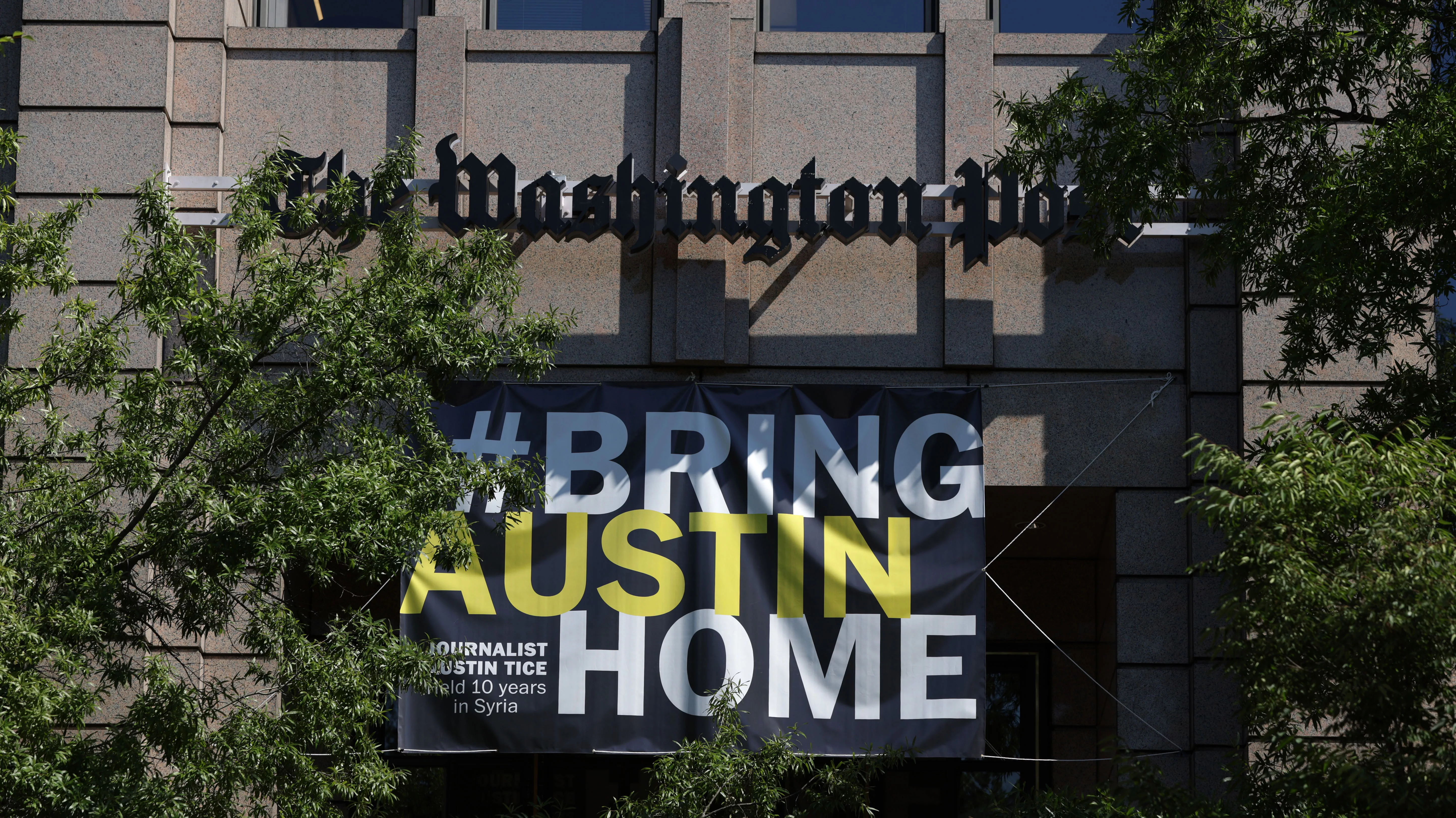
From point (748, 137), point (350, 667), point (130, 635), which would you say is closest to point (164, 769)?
point (130, 635)

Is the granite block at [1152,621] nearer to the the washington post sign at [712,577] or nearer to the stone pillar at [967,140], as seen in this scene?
the the washington post sign at [712,577]

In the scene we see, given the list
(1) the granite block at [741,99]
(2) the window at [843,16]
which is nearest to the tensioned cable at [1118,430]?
(1) the granite block at [741,99]

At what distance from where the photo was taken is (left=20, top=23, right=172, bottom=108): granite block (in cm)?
1402

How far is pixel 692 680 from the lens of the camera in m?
13.0

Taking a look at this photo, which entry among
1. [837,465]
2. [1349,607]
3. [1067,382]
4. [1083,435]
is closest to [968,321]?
[1067,382]

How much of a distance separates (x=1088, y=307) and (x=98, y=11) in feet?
33.4

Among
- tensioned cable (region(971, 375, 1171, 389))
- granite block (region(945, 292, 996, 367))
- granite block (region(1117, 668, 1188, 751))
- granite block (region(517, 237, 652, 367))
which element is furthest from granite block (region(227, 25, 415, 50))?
granite block (region(1117, 668, 1188, 751))

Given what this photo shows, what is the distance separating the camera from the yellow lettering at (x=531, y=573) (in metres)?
13.1

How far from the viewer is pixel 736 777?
11250 millimetres

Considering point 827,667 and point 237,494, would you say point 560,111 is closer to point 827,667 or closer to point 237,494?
point 827,667

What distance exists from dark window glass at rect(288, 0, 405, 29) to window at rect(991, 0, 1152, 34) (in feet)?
20.6

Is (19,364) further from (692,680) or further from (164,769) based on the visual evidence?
(692,680)

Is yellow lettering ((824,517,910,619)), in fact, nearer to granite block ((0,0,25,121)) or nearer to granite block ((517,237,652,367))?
granite block ((517,237,652,367))

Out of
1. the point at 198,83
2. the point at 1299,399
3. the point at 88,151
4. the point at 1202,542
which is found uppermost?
the point at 198,83
